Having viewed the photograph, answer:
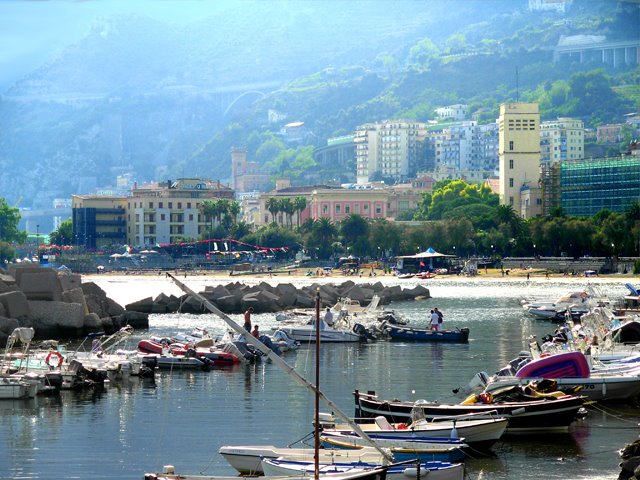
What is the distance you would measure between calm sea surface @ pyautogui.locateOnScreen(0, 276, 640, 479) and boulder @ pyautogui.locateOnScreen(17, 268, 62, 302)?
642 centimetres

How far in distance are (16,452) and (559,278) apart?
87393 mm

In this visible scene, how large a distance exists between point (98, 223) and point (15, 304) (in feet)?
404

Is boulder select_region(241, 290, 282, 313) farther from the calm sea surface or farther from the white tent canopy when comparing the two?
the white tent canopy

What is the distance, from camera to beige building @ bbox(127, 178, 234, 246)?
176750 millimetres

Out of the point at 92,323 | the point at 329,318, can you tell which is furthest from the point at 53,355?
the point at 329,318

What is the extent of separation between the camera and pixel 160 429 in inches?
1334

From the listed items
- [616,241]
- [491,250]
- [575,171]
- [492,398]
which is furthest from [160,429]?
[575,171]

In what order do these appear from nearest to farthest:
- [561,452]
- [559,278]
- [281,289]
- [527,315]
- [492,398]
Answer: [561,452], [492,398], [527,315], [281,289], [559,278]

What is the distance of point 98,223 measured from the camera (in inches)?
6998

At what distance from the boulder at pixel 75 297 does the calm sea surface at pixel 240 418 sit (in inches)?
276

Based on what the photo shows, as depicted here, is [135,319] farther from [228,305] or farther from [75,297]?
[228,305]

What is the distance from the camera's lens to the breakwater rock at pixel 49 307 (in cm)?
5522

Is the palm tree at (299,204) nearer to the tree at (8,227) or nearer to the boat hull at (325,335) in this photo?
the tree at (8,227)

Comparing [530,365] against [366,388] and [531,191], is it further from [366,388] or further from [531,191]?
[531,191]
